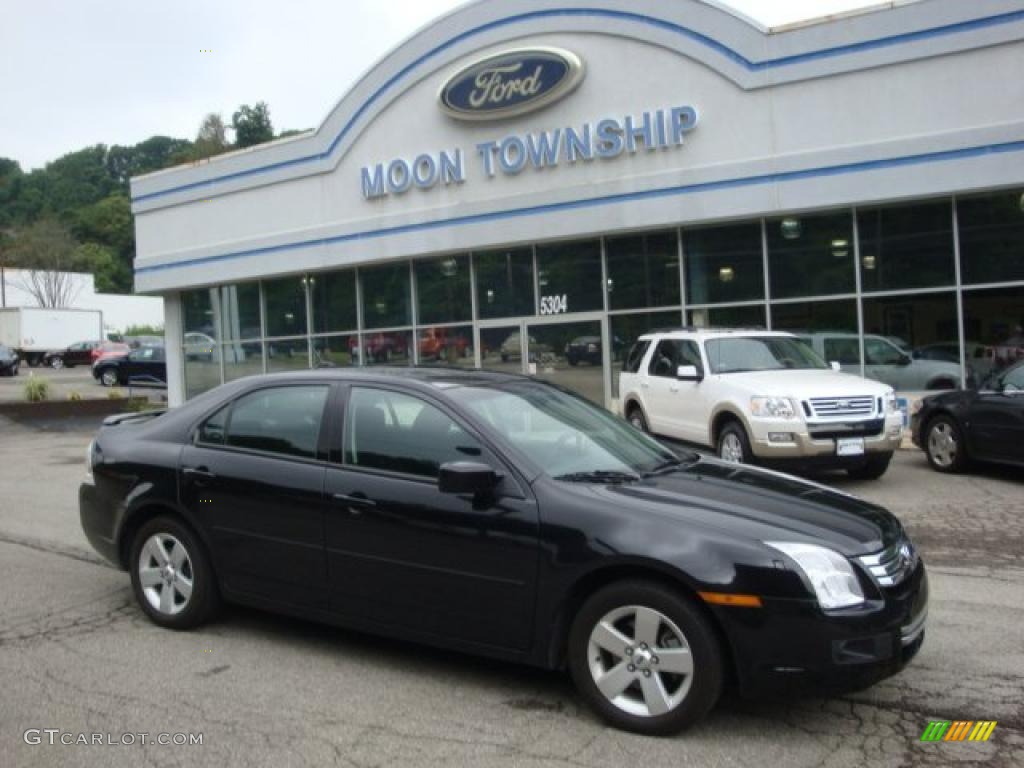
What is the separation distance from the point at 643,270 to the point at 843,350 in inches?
142

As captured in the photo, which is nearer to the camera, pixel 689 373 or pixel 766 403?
pixel 766 403

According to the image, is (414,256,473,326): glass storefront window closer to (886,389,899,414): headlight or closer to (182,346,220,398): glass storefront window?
(182,346,220,398): glass storefront window

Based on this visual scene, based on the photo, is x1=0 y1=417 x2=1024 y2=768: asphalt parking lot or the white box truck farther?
the white box truck

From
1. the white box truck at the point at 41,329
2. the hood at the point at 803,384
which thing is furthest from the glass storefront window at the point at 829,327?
the white box truck at the point at 41,329

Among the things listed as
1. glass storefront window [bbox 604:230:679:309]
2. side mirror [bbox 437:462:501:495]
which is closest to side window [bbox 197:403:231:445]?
side mirror [bbox 437:462:501:495]

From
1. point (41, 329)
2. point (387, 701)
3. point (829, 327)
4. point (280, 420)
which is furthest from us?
point (41, 329)

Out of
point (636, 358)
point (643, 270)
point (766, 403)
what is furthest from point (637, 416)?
point (643, 270)

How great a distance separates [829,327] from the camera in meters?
14.7

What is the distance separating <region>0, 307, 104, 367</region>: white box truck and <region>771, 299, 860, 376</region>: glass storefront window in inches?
1743

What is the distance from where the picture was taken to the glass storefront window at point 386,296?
63.6ft

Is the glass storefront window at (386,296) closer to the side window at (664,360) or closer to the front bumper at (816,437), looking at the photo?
A: the side window at (664,360)

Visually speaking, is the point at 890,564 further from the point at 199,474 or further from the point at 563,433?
the point at 199,474

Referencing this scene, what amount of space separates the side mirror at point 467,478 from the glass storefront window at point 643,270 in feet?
40.2

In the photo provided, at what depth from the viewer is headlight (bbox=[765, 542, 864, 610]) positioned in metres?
3.77
